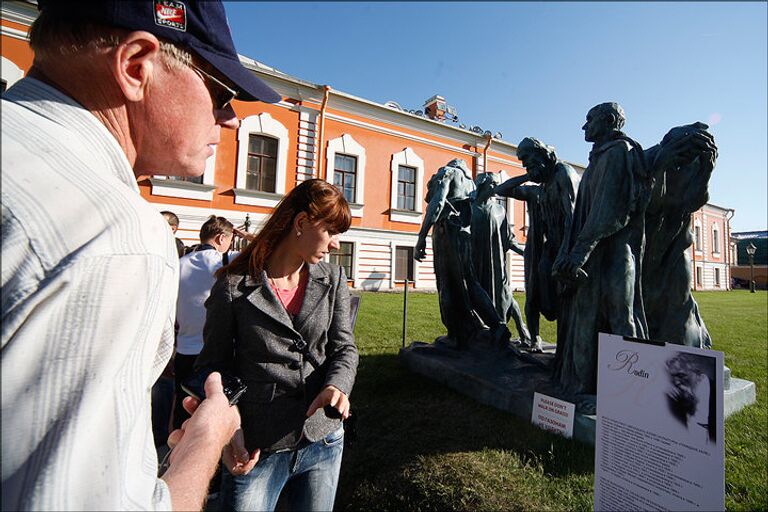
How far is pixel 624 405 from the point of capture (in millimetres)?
1840

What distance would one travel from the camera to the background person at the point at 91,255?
0.41m

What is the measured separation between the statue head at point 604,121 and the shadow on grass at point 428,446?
107 inches

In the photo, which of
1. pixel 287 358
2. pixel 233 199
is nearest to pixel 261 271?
pixel 287 358

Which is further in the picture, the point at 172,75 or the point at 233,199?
the point at 233,199

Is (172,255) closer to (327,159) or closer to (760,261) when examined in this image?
(327,159)

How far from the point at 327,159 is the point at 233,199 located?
13.7 feet

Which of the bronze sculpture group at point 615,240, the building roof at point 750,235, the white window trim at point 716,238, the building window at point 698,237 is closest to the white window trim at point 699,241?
the building window at point 698,237

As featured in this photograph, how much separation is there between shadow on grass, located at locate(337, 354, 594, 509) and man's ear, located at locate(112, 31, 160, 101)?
238 centimetres

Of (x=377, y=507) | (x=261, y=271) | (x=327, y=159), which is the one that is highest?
(x=327, y=159)

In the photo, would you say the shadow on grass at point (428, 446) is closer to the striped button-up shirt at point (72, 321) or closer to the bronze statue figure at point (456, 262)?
the bronze statue figure at point (456, 262)

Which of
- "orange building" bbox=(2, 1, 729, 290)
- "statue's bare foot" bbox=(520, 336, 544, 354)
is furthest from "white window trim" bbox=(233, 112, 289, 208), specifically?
"statue's bare foot" bbox=(520, 336, 544, 354)

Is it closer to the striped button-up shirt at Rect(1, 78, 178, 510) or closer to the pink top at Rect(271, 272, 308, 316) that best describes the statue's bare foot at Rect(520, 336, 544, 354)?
the pink top at Rect(271, 272, 308, 316)

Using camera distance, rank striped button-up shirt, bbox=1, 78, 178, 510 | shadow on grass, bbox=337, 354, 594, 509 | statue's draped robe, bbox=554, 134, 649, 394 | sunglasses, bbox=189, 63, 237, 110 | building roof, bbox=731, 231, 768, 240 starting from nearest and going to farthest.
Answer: striped button-up shirt, bbox=1, 78, 178, 510 < sunglasses, bbox=189, 63, 237, 110 < shadow on grass, bbox=337, 354, 594, 509 < statue's draped robe, bbox=554, 134, 649, 394 < building roof, bbox=731, 231, 768, 240

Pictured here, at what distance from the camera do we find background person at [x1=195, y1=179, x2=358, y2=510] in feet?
5.18
